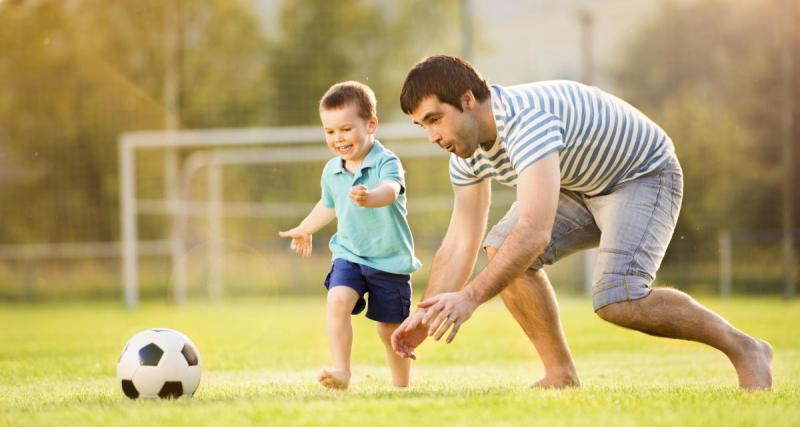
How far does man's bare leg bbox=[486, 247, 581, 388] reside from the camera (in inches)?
196

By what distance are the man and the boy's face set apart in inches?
16.9

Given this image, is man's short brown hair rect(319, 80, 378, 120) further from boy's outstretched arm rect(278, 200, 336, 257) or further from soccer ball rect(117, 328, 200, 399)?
soccer ball rect(117, 328, 200, 399)

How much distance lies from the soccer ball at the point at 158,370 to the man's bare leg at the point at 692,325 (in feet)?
5.69

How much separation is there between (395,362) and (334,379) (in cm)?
51

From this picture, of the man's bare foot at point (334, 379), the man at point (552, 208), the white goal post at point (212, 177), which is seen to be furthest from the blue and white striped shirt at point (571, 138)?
the white goal post at point (212, 177)

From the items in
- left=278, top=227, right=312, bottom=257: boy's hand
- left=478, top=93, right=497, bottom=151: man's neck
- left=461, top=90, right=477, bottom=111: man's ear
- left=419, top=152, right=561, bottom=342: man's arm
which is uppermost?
left=461, top=90, right=477, bottom=111: man's ear

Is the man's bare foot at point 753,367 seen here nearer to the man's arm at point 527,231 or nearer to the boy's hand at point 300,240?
the man's arm at point 527,231

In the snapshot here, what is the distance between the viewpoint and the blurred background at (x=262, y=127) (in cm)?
2000

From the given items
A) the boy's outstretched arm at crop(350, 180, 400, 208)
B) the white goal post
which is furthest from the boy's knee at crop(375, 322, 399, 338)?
the white goal post

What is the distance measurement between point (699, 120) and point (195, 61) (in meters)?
10.7

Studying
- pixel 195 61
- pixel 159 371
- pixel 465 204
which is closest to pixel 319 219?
pixel 465 204

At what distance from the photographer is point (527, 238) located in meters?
4.09

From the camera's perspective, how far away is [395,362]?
5.08 meters

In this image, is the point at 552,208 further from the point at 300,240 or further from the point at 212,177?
the point at 212,177
